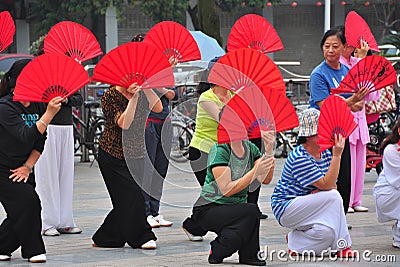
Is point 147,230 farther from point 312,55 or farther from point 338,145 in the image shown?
point 312,55

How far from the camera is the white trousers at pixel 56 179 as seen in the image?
7.52 m

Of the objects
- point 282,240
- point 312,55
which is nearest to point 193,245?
point 282,240

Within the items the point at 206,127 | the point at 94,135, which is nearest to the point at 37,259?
the point at 206,127

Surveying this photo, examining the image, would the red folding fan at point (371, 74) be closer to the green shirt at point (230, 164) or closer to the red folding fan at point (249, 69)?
the red folding fan at point (249, 69)

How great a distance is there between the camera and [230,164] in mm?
5891

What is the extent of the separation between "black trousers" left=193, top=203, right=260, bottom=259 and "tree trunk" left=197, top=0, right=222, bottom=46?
32.4ft

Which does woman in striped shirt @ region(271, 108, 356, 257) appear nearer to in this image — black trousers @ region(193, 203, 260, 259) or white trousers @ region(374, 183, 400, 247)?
black trousers @ region(193, 203, 260, 259)

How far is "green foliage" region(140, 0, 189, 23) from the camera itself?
27.9m

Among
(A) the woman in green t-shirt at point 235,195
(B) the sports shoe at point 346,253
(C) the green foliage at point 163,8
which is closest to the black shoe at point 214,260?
(A) the woman in green t-shirt at point 235,195

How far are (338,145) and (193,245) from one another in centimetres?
158

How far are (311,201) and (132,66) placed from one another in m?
1.62

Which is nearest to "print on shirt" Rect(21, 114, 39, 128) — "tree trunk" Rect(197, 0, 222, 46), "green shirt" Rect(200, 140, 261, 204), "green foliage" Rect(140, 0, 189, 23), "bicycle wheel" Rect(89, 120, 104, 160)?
"green shirt" Rect(200, 140, 261, 204)

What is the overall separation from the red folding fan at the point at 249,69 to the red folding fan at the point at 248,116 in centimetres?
39

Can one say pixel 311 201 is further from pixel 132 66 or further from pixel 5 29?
pixel 5 29
